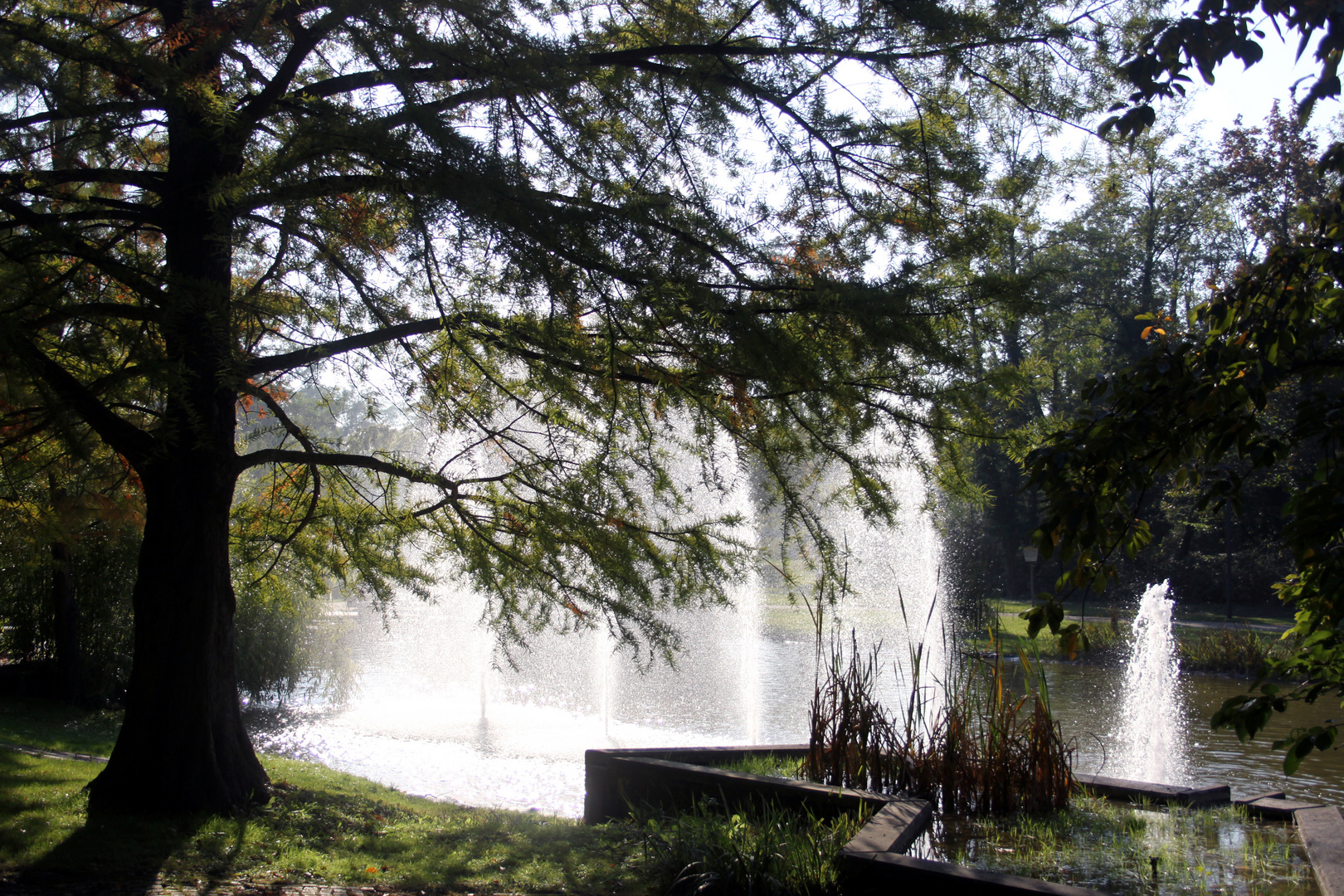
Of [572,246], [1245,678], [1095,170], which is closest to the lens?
[572,246]

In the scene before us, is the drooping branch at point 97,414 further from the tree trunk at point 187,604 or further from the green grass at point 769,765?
the green grass at point 769,765

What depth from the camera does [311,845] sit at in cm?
482

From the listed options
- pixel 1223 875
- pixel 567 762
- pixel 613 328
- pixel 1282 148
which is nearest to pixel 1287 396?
pixel 1282 148

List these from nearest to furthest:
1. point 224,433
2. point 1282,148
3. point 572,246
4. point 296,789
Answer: point 572,246
point 224,433
point 296,789
point 1282,148

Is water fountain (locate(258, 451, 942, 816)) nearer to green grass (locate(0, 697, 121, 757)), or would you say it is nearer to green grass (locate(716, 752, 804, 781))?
green grass (locate(716, 752, 804, 781))

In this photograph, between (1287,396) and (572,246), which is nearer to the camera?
(572,246)

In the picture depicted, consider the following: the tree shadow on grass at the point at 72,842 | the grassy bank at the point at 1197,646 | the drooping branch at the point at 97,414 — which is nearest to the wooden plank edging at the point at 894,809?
the tree shadow on grass at the point at 72,842

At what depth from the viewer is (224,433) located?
5582mm

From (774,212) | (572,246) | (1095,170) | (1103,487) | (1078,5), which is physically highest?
(1078,5)

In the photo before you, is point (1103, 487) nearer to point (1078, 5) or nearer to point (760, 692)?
point (1078, 5)

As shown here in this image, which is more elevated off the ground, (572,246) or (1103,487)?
(572,246)

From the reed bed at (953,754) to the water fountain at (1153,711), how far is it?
2767 mm

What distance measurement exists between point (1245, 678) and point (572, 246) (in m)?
15.1

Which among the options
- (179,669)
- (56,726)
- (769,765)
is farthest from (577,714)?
(179,669)
